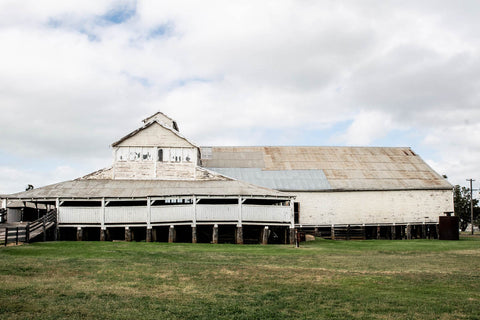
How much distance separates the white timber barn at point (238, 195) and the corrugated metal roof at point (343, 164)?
11cm

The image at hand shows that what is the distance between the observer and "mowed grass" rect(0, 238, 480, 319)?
9.98 metres

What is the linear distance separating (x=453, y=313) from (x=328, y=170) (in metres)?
37.9

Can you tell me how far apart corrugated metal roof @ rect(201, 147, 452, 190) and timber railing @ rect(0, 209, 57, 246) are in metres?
19.7

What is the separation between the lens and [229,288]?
12.7 m

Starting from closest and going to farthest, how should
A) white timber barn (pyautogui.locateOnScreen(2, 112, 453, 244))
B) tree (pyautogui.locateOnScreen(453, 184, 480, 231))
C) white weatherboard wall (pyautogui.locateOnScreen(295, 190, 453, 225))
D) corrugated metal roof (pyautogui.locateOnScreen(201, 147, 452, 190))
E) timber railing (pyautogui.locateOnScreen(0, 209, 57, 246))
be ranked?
1. timber railing (pyautogui.locateOnScreen(0, 209, 57, 246))
2. white timber barn (pyautogui.locateOnScreen(2, 112, 453, 244))
3. white weatherboard wall (pyautogui.locateOnScreen(295, 190, 453, 225))
4. corrugated metal roof (pyautogui.locateOnScreen(201, 147, 452, 190))
5. tree (pyautogui.locateOnScreen(453, 184, 480, 231))

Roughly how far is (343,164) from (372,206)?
6063 mm

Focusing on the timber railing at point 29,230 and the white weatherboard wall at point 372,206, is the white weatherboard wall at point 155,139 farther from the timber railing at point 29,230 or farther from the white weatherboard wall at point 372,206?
the white weatherboard wall at point 372,206

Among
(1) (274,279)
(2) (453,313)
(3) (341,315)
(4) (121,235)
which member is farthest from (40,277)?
(4) (121,235)

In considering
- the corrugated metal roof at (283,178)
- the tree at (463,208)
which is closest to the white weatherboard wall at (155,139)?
the corrugated metal roof at (283,178)

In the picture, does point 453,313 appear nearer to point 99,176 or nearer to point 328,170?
point 99,176

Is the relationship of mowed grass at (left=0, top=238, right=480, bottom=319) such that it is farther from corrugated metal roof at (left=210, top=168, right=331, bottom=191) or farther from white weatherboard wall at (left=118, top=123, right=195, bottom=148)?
corrugated metal roof at (left=210, top=168, right=331, bottom=191)

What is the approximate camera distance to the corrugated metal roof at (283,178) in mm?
44656

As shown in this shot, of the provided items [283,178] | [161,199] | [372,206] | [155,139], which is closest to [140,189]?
[161,199]

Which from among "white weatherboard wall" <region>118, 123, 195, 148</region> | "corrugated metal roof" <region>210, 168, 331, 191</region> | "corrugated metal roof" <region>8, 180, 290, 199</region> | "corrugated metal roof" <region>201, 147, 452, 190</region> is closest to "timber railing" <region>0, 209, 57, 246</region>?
"corrugated metal roof" <region>8, 180, 290, 199</region>
